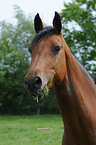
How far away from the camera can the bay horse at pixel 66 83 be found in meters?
2.12

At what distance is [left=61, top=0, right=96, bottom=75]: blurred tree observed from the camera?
12.4 meters

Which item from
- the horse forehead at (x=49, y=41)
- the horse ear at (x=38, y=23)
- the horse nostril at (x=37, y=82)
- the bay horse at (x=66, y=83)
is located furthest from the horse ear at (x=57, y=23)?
the horse nostril at (x=37, y=82)

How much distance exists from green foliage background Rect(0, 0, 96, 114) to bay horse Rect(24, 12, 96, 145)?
10104 millimetres

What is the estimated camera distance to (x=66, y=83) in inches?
89.0

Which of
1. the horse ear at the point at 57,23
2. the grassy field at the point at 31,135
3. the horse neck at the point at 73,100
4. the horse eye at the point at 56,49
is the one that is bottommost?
the grassy field at the point at 31,135

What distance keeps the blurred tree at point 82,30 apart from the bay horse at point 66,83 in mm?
10050

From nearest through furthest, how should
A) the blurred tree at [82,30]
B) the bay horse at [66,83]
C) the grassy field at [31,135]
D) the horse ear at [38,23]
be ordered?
the bay horse at [66,83] < the horse ear at [38,23] < the grassy field at [31,135] < the blurred tree at [82,30]

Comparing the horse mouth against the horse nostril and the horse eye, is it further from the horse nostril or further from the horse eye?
the horse eye

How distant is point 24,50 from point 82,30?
14601mm

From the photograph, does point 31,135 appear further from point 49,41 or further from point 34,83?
point 34,83

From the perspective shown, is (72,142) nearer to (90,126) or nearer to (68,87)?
(90,126)

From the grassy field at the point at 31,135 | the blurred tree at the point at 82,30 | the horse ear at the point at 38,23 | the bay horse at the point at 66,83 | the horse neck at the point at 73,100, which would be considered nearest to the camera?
the bay horse at the point at 66,83

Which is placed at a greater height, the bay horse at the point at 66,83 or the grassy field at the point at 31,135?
the bay horse at the point at 66,83

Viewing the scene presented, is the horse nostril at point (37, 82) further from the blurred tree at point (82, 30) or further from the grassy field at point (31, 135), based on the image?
the blurred tree at point (82, 30)
